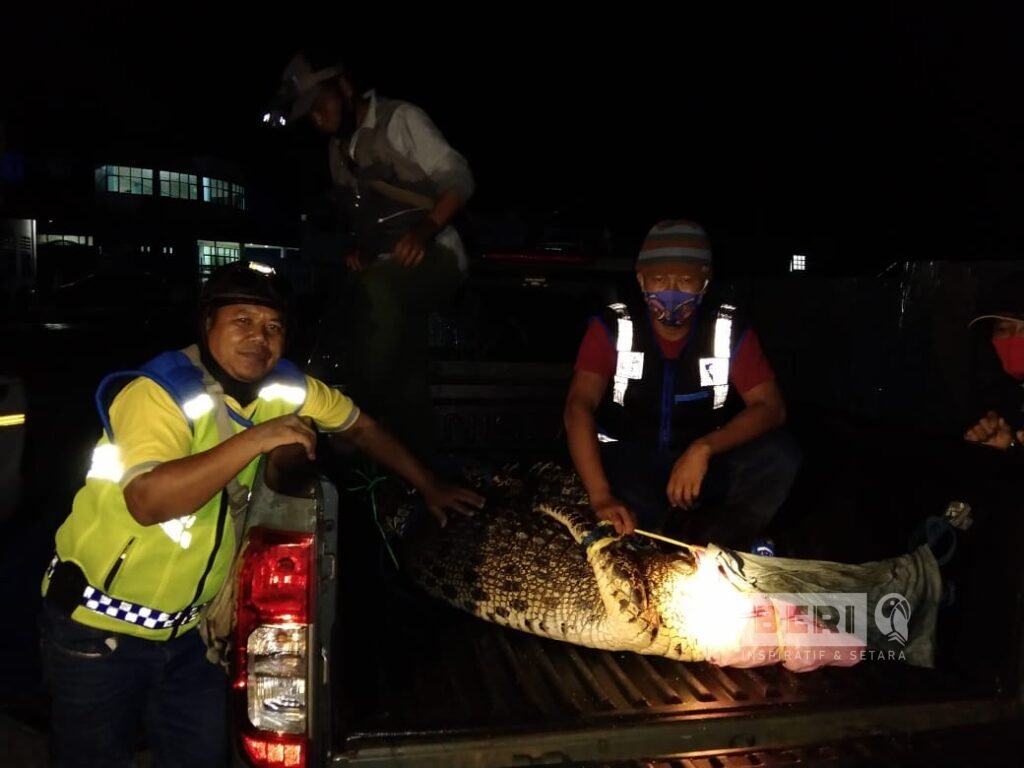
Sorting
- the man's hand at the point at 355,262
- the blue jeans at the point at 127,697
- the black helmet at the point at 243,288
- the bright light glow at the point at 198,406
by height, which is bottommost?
the blue jeans at the point at 127,697

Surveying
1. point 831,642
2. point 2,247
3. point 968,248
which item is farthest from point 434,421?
point 2,247

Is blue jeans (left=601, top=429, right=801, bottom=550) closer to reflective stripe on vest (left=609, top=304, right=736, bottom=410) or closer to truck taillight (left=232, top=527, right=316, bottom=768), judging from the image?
reflective stripe on vest (left=609, top=304, right=736, bottom=410)

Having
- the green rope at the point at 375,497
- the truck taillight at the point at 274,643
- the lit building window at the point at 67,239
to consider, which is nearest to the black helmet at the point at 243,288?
the truck taillight at the point at 274,643

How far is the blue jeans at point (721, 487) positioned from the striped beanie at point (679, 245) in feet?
2.57

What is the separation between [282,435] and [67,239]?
129 feet

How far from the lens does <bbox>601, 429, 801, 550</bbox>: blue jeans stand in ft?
11.3

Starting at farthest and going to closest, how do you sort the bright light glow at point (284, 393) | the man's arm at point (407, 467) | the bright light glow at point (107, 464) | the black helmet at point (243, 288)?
the man's arm at point (407, 467)
the bright light glow at point (284, 393)
the black helmet at point (243, 288)
the bright light glow at point (107, 464)

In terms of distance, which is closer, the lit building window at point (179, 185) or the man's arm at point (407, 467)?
the man's arm at point (407, 467)

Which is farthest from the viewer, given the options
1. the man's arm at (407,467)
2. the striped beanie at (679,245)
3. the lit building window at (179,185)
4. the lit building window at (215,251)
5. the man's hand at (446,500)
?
the lit building window at (179,185)

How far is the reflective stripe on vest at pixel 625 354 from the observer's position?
3512 mm

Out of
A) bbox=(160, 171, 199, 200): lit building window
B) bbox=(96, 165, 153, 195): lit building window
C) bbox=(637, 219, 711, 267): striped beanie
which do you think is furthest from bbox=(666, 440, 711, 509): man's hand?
bbox=(160, 171, 199, 200): lit building window

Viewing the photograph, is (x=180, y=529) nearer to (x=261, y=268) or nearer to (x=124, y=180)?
(x=261, y=268)

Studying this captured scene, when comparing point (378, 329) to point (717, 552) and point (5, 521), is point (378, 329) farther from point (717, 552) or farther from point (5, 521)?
point (5, 521)

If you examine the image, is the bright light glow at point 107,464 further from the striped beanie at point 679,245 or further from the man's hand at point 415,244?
the striped beanie at point 679,245
